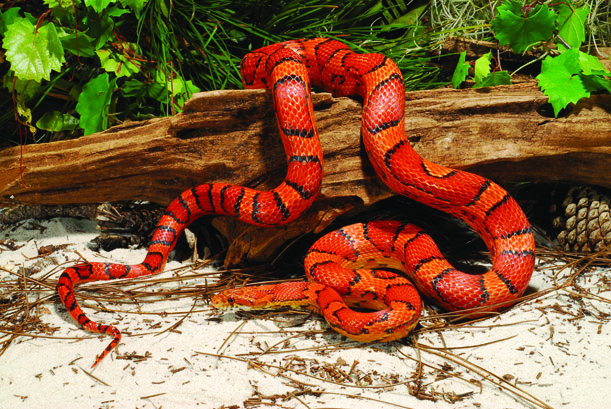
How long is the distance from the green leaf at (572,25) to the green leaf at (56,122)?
4486 mm

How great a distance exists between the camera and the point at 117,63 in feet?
13.0

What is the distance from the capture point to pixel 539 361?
2545mm

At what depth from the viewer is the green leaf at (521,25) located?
3.41 m

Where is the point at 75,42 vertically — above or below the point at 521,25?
above

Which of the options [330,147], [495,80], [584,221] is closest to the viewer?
[330,147]

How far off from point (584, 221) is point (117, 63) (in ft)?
14.2

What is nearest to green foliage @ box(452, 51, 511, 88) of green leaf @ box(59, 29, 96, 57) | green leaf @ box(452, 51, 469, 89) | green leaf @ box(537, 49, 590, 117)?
green leaf @ box(452, 51, 469, 89)

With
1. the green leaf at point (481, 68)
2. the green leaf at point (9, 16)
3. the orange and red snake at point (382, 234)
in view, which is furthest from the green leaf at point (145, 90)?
the green leaf at point (481, 68)

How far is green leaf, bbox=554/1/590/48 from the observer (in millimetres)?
3602

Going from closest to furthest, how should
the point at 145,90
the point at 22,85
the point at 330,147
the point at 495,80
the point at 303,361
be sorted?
the point at 303,361
the point at 330,147
the point at 495,80
the point at 22,85
the point at 145,90

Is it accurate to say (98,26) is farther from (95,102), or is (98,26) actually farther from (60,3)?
(95,102)

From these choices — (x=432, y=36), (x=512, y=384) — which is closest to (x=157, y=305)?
(x=512, y=384)

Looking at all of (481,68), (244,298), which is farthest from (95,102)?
(481,68)

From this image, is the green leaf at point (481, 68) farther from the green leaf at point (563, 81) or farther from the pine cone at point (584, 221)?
the pine cone at point (584, 221)
